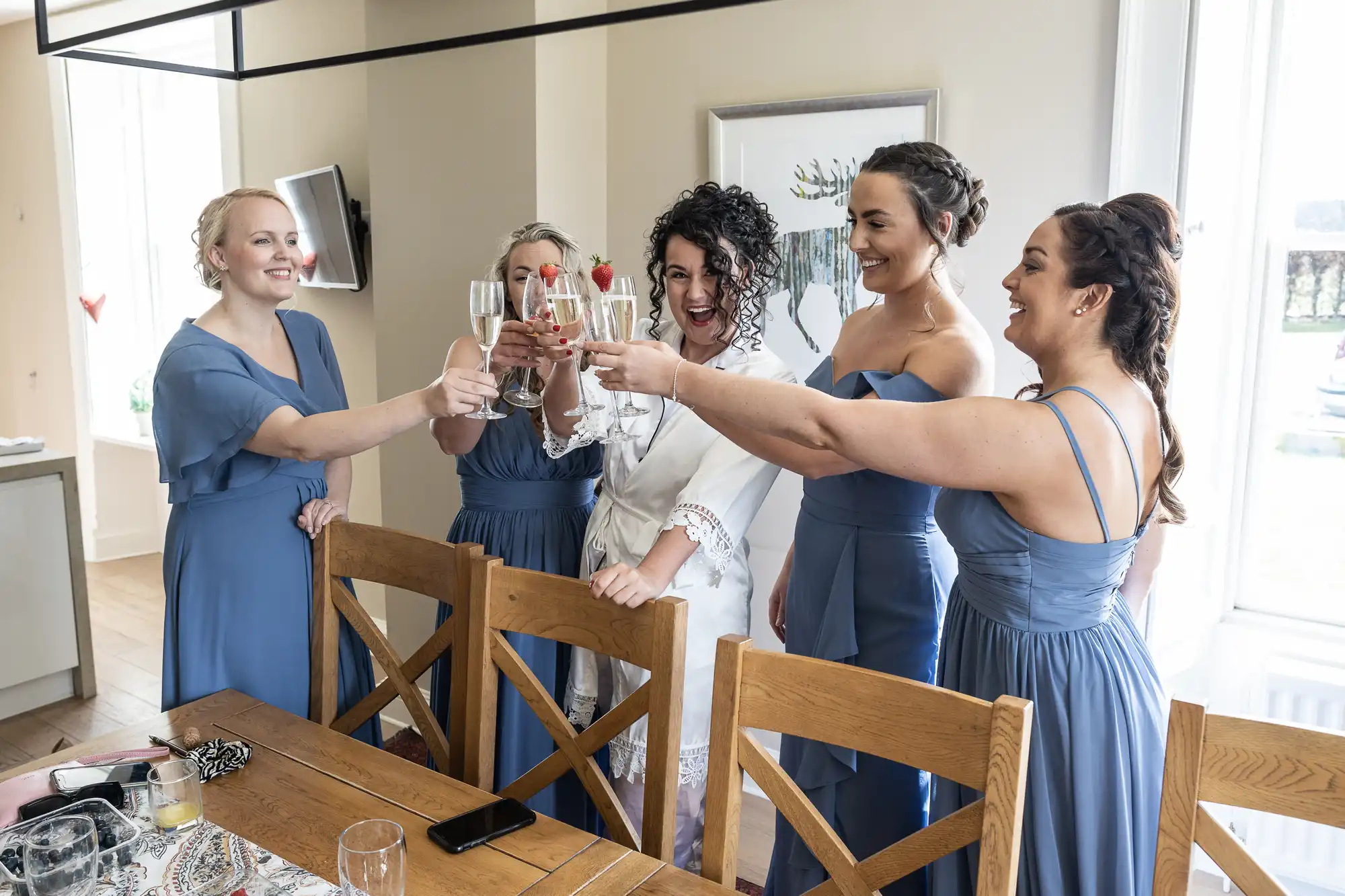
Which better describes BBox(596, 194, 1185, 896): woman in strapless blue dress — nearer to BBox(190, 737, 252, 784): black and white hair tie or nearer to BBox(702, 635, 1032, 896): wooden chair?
BBox(702, 635, 1032, 896): wooden chair

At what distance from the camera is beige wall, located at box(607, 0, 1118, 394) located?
2361 mm

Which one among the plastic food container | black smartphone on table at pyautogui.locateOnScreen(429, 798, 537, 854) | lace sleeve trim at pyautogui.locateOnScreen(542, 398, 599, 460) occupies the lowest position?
black smartphone on table at pyautogui.locateOnScreen(429, 798, 537, 854)

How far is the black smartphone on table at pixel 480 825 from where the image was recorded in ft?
4.28

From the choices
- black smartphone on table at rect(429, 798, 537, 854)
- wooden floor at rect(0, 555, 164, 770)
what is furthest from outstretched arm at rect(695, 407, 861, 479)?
wooden floor at rect(0, 555, 164, 770)

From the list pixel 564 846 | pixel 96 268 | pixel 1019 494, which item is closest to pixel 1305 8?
pixel 1019 494

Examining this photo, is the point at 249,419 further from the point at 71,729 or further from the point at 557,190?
the point at 71,729

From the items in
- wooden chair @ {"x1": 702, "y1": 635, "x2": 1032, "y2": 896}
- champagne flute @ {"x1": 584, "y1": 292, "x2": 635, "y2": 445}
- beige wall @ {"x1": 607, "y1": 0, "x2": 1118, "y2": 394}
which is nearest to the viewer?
wooden chair @ {"x1": 702, "y1": 635, "x2": 1032, "y2": 896}

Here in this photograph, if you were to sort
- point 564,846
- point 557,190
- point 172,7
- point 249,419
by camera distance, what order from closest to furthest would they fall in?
point 564,846 < point 249,419 < point 557,190 < point 172,7

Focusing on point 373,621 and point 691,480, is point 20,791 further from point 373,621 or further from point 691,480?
point 691,480

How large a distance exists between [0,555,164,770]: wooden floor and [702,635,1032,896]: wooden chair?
243 cm

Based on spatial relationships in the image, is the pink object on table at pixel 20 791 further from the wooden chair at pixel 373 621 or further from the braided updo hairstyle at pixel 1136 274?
the braided updo hairstyle at pixel 1136 274

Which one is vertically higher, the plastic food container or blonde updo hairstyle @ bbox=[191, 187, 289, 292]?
blonde updo hairstyle @ bbox=[191, 187, 289, 292]

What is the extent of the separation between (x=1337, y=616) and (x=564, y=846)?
215 centimetres

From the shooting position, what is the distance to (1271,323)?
249 cm
